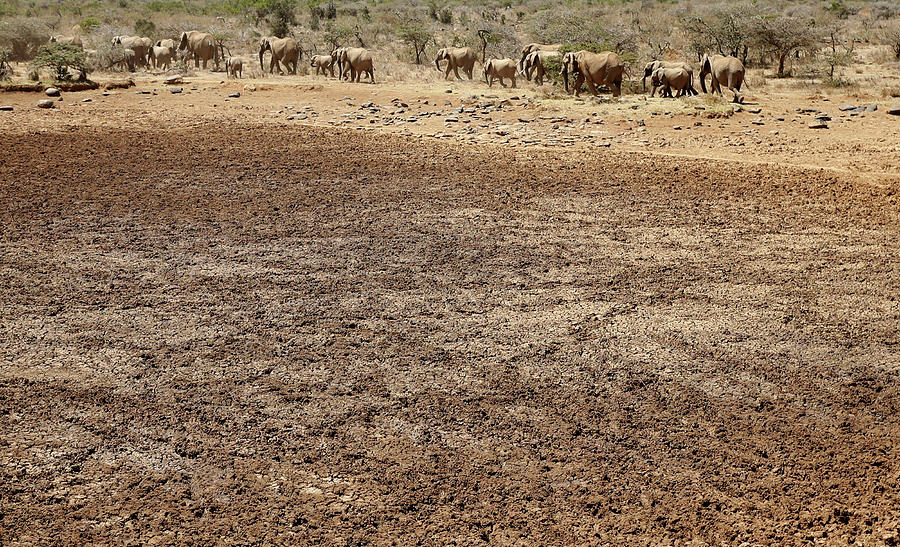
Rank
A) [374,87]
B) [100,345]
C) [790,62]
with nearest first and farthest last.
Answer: [100,345]
[374,87]
[790,62]

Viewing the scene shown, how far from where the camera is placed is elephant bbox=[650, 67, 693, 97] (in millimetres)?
14516

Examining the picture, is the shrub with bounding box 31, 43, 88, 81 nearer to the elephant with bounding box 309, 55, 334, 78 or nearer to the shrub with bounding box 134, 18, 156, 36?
the elephant with bounding box 309, 55, 334, 78

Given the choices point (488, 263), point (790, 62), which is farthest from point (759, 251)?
point (790, 62)

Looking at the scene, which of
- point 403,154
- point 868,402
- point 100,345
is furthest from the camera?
point 403,154

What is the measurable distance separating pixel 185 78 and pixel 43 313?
15.6 metres

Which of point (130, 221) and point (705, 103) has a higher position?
point (705, 103)

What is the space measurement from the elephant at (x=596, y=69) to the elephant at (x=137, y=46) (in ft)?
44.0

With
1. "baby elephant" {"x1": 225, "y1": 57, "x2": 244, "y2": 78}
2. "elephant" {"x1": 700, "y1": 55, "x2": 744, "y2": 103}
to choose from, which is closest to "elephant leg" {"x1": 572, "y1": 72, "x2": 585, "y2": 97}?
"elephant" {"x1": 700, "y1": 55, "x2": 744, "y2": 103}

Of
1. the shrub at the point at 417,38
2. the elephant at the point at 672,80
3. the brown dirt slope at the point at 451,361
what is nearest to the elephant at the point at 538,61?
the elephant at the point at 672,80

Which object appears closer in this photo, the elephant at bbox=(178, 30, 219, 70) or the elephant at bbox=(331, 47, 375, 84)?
the elephant at bbox=(331, 47, 375, 84)

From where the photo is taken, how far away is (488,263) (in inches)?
261

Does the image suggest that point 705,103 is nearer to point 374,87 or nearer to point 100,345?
point 374,87

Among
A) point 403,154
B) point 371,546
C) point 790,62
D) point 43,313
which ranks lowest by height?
point 371,546

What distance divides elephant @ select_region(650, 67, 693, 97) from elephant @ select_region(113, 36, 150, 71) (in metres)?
15.2
